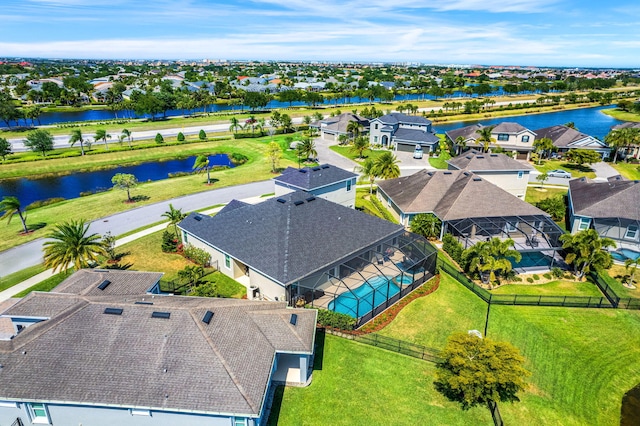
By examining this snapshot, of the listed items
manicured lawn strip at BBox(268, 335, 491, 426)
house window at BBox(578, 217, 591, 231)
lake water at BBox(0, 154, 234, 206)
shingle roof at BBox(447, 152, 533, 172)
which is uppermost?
shingle roof at BBox(447, 152, 533, 172)

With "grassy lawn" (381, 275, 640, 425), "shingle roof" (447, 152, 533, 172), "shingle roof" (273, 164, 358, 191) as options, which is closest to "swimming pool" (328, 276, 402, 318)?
"grassy lawn" (381, 275, 640, 425)

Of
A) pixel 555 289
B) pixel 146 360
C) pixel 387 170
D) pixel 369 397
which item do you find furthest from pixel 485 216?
pixel 146 360

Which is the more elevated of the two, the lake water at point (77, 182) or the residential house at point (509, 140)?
the residential house at point (509, 140)

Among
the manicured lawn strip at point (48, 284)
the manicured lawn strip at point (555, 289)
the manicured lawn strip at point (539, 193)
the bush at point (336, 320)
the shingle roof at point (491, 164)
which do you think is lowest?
the manicured lawn strip at point (48, 284)

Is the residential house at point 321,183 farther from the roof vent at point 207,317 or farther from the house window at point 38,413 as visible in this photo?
the house window at point 38,413

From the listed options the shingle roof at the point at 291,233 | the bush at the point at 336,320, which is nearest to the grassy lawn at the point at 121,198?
the shingle roof at the point at 291,233

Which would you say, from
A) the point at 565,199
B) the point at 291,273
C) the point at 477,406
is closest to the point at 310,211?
the point at 291,273

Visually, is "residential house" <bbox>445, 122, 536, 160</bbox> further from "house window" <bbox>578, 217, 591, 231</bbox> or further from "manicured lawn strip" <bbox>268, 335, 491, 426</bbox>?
"manicured lawn strip" <bbox>268, 335, 491, 426</bbox>
